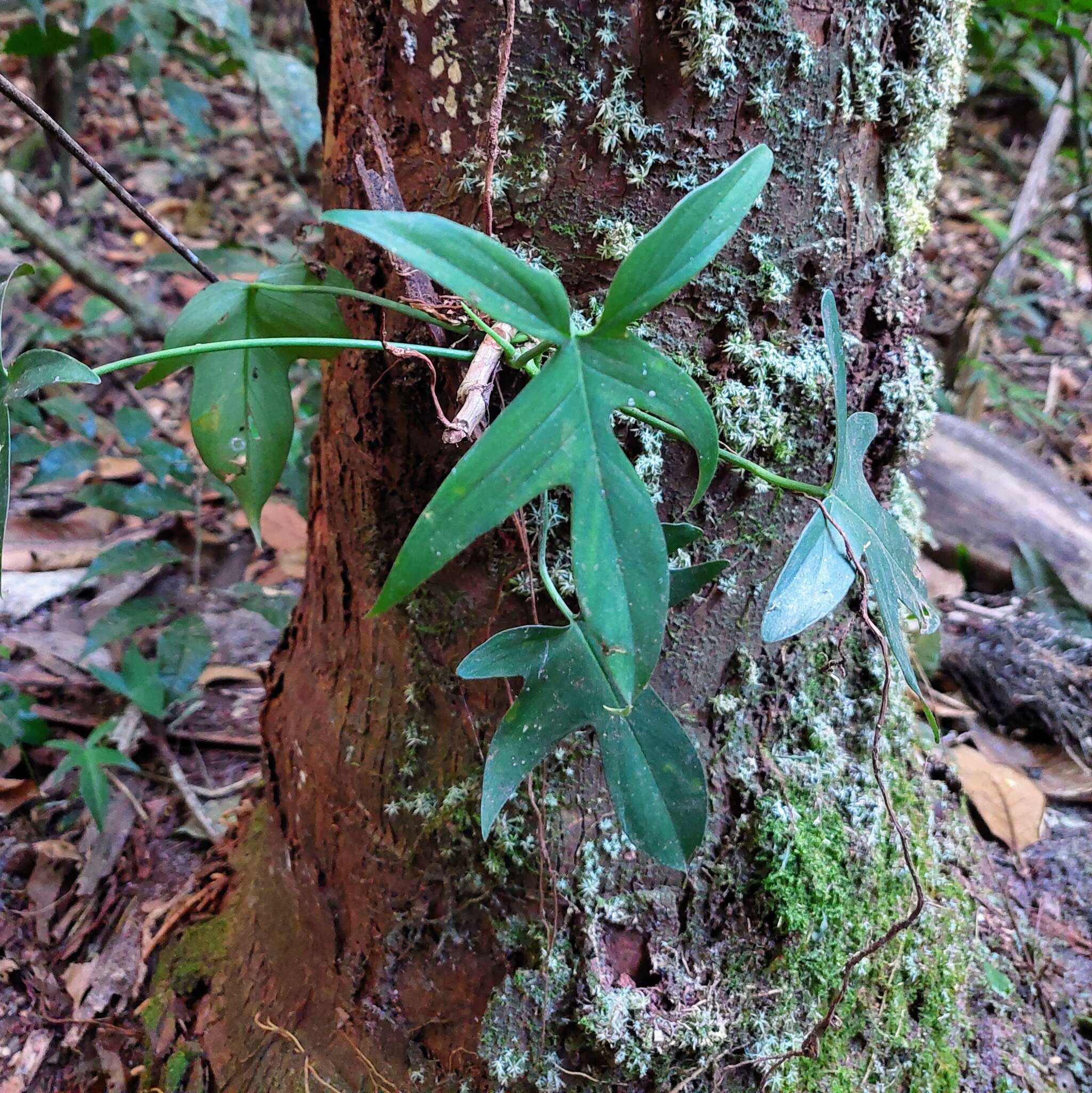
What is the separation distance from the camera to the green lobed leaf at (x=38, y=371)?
580 millimetres

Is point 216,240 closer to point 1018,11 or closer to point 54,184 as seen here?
point 54,184

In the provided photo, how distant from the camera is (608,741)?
69 cm

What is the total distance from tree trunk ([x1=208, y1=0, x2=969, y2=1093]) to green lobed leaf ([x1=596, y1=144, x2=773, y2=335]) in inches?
9.5

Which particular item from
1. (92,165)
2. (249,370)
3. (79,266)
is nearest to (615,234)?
(249,370)

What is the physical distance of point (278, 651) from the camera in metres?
1.15

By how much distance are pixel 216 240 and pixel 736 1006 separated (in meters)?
2.86

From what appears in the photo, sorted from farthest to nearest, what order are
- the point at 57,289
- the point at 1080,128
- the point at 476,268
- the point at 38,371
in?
the point at 57,289
the point at 1080,128
the point at 38,371
the point at 476,268

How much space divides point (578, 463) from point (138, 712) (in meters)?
1.27

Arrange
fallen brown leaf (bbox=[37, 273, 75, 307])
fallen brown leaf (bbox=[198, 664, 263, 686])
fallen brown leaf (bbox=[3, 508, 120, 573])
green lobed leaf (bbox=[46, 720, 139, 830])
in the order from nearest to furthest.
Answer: green lobed leaf (bbox=[46, 720, 139, 830]) → fallen brown leaf (bbox=[198, 664, 263, 686]) → fallen brown leaf (bbox=[3, 508, 120, 573]) → fallen brown leaf (bbox=[37, 273, 75, 307])

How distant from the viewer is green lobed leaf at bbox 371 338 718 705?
48 centimetres

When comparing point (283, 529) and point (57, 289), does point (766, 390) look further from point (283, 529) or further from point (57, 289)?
point (57, 289)

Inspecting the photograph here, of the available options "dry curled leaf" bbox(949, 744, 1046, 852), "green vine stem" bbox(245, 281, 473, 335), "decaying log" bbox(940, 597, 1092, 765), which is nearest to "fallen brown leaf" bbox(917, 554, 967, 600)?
"decaying log" bbox(940, 597, 1092, 765)

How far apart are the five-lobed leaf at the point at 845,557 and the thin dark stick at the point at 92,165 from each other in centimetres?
62

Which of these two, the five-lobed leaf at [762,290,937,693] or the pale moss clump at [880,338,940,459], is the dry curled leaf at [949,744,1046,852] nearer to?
the pale moss clump at [880,338,940,459]
